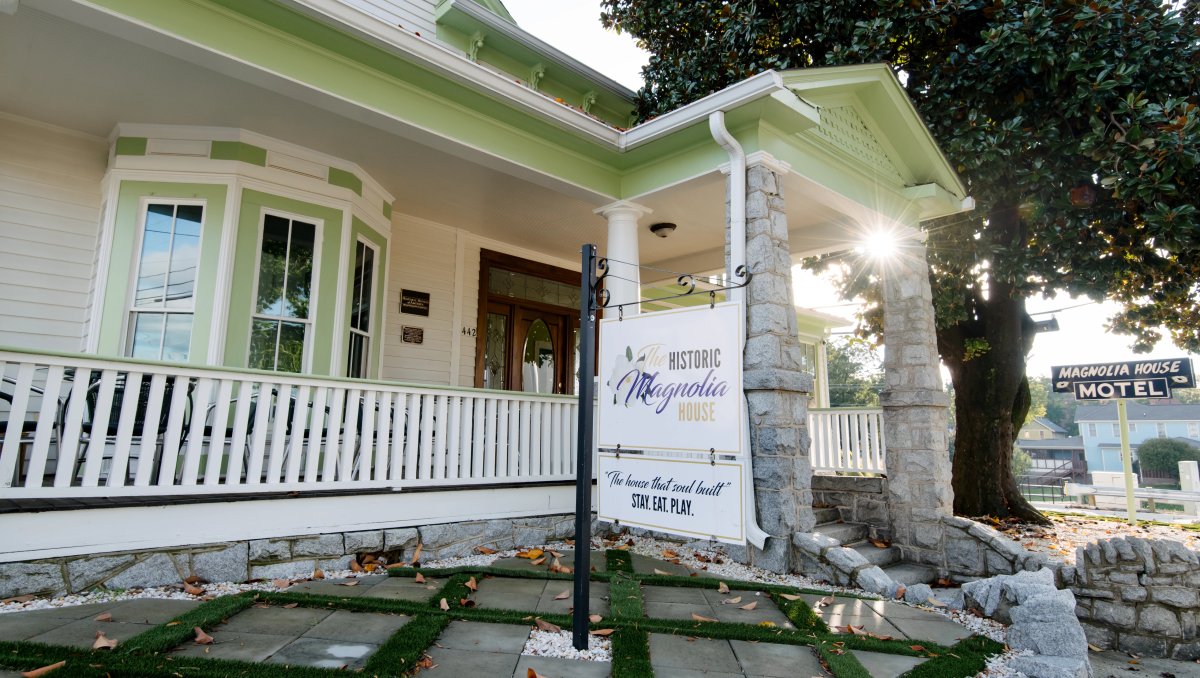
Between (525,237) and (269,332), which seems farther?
(525,237)

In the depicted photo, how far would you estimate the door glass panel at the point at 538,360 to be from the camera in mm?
7832

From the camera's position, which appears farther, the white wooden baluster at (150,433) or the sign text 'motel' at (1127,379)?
the sign text 'motel' at (1127,379)

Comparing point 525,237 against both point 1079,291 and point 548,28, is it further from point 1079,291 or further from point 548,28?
point 1079,291

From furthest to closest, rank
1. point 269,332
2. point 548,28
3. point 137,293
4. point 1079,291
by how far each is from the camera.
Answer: point 548,28
point 1079,291
point 269,332
point 137,293

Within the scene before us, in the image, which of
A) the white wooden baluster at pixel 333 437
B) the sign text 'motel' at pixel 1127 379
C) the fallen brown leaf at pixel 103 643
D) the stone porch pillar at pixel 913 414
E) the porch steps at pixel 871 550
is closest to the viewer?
the fallen brown leaf at pixel 103 643

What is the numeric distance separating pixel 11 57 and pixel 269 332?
2.34 metres

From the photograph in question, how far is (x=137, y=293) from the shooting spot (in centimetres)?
456

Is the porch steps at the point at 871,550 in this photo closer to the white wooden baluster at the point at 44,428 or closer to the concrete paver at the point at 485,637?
the concrete paver at the point at 485,637

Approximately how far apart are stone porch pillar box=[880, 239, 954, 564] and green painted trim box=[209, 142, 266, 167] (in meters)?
6.16

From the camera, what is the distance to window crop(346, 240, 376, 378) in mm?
5613

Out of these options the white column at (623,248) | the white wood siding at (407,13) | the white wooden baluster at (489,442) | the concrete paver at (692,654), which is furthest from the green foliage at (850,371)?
the concrete paver at (692,654)

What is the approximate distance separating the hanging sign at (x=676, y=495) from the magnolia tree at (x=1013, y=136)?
489 cm

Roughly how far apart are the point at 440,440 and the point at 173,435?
1.70m

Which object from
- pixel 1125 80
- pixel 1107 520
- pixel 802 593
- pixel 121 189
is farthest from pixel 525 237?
pixel 1107 520
